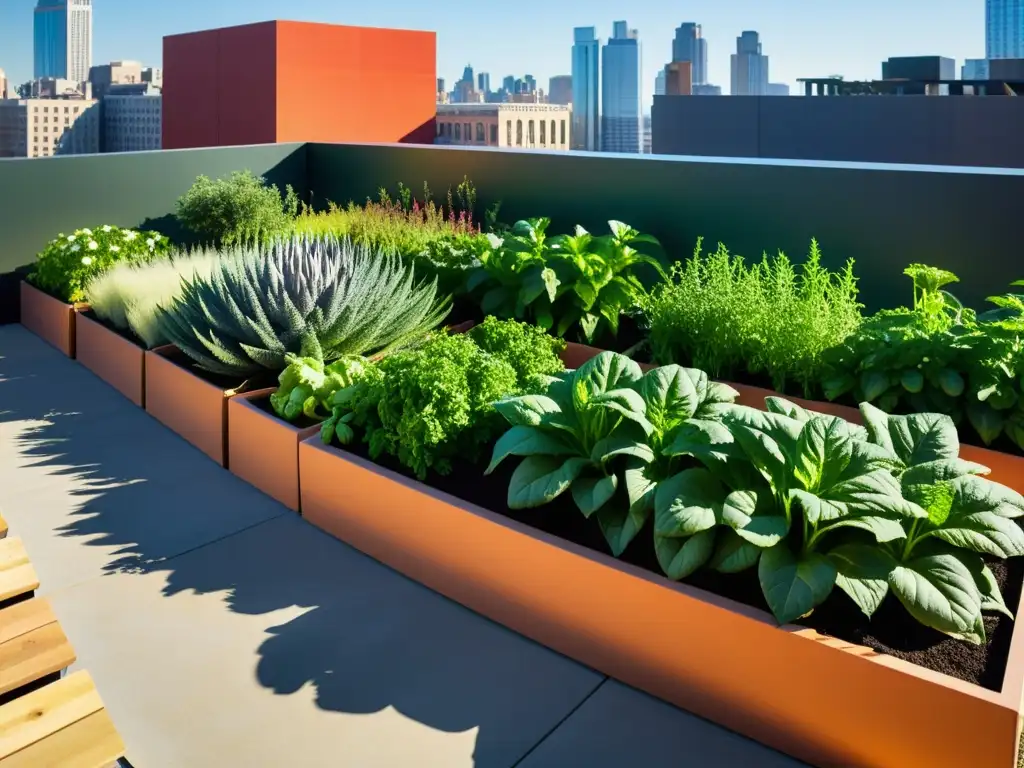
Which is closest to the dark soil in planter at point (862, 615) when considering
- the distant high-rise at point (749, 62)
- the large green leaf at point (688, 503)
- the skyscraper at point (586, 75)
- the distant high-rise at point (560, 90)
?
the large green leaf at point (688, 503)

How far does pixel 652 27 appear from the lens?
115 metres

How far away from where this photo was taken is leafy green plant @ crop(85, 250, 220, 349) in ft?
14.9

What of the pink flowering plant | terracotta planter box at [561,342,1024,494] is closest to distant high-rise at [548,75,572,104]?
the pink flowering plant

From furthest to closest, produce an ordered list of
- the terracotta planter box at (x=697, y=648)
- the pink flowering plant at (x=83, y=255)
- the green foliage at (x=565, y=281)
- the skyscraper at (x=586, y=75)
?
the skyscraper at (x=586, y=75), the pink flowering plant at (x=83, y=255), the green foliage at (x=565, y=281), the terracotta planter box at (x=697, y=648)

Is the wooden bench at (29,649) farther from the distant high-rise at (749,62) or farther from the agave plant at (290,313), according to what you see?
the distant high-rise at (749,62)

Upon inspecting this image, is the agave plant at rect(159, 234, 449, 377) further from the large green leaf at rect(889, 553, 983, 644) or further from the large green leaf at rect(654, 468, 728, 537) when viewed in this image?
the large green leaf at rect(889, 553, 983, 644)

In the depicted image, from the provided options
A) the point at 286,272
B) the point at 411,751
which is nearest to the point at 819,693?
the point at 411,751

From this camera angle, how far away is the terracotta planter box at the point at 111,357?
176 inches

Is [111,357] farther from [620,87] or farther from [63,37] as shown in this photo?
[63,37]

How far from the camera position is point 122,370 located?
4.66 m

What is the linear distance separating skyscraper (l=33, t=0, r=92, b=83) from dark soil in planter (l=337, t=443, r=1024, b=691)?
606 ft

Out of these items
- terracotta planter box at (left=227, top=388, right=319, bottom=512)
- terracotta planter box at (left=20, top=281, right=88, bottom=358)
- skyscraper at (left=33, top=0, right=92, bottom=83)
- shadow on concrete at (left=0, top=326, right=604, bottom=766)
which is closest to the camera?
shadow on concrete at (left=0, top=326, right=604, bottom=766)

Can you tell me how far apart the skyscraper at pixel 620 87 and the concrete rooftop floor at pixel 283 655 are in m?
99.0

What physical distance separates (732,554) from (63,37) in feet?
628
